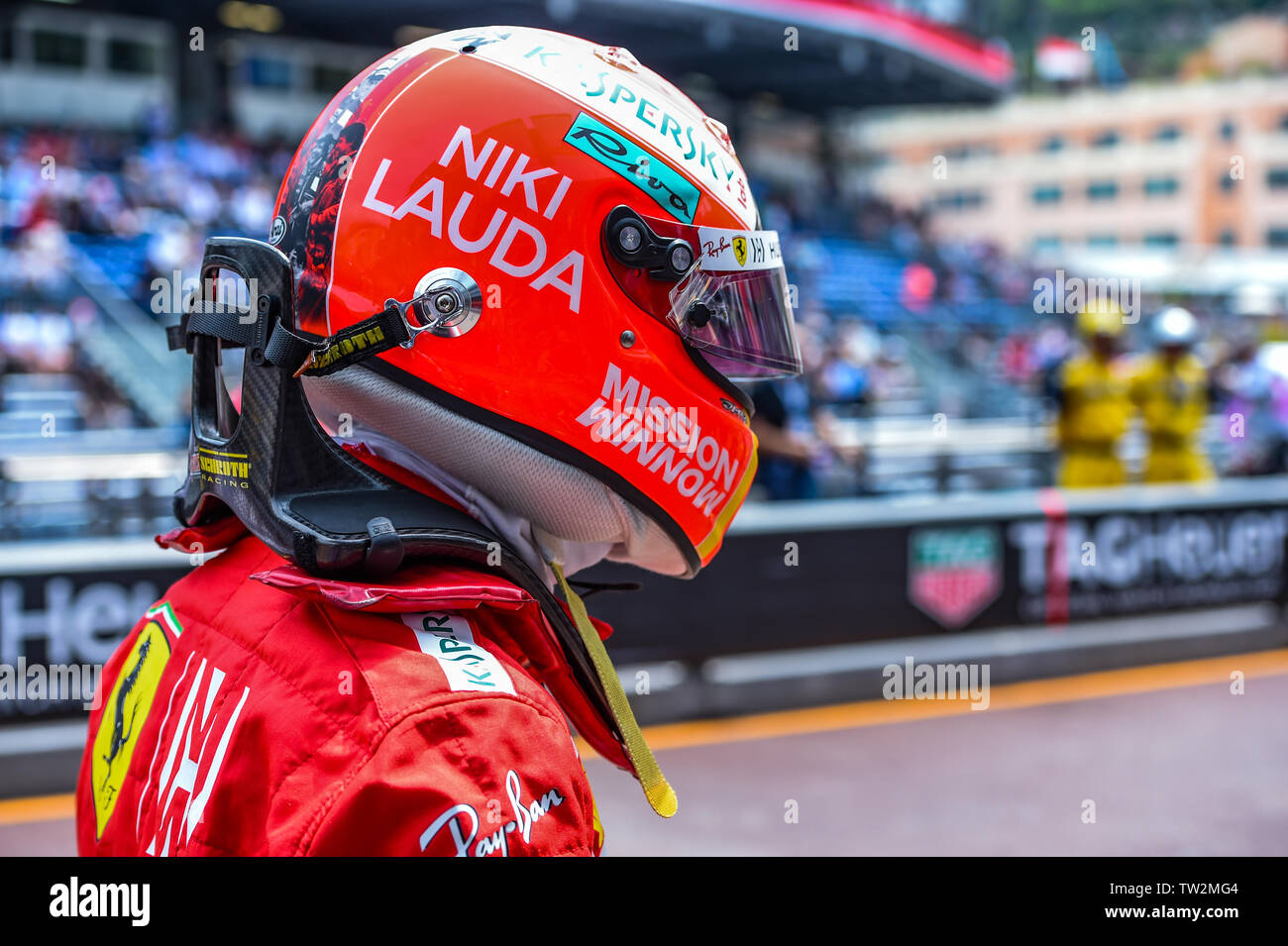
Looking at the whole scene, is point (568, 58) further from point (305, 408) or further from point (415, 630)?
point (415, 630)

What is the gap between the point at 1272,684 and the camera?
7.54m

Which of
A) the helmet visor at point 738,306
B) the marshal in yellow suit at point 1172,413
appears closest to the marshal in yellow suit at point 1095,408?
the marshal in yellow suit at point 1172,413

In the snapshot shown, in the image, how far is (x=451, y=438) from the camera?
54.0 inches

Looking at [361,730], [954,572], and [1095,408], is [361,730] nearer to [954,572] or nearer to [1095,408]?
[954,572]

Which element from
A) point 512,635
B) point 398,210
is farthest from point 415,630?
point 398,210

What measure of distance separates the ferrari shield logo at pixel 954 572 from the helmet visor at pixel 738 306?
18.7ft

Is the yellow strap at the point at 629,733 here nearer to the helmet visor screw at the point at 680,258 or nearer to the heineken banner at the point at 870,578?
the helmet visor screw at the point at 680,258

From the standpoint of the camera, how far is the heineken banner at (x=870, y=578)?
5.15m

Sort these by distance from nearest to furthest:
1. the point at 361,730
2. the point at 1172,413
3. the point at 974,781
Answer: the point at 361,730 → the point at 974,781 → the point at 1172,413

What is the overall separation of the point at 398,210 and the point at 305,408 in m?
0.24

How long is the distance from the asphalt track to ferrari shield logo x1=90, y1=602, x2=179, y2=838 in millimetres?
3360

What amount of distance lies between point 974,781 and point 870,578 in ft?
5.13

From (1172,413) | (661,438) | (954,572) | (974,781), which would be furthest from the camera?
(1172,413)

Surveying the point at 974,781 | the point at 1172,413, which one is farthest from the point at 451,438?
the point at 1172,413
